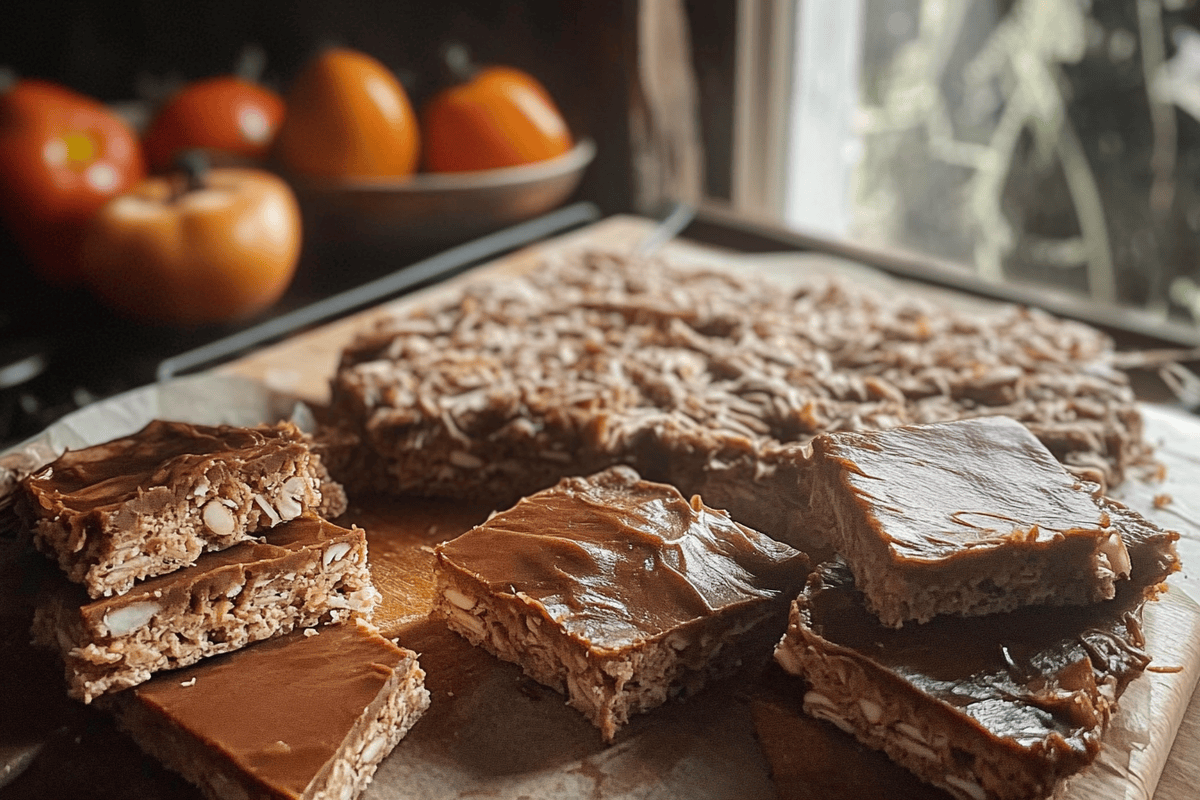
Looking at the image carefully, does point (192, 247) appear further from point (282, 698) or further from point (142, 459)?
point (282, 698)

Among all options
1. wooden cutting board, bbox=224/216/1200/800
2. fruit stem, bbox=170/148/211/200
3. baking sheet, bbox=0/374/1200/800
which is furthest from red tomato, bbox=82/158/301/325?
baking sheet, bbox=0/374/1200/800

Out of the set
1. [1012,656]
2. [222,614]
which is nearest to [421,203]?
[222,614]

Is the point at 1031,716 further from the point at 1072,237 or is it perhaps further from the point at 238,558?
the point at 1072,237

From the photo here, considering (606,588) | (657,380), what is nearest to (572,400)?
(657,380)

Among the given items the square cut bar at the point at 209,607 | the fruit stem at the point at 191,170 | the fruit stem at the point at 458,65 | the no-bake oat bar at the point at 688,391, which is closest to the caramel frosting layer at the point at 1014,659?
the no-bake oat bar at the point at 688,391

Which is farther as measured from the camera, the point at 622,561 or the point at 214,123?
the point at 214,123

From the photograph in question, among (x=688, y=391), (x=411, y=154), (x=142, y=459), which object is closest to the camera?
(x=142, y=459)

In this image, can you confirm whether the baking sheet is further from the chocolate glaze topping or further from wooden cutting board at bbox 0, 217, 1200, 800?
the chocolate glaze topping
